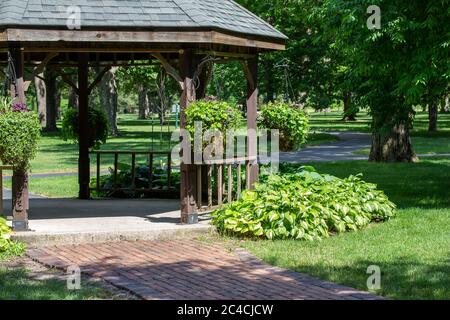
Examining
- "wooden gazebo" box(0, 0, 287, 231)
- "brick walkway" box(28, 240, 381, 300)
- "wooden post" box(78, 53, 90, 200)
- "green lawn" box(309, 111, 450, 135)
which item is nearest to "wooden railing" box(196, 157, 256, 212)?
"wooden gazebo" box(0, 0, 287, 231)

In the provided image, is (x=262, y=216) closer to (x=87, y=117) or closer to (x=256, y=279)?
(x=256, y=279)

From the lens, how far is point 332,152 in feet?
103

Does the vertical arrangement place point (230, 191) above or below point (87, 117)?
below

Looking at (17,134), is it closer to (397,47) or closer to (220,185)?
(220,185)

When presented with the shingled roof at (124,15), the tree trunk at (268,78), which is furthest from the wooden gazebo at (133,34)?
the tree trunk at (268,78)

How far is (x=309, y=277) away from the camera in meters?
8.64

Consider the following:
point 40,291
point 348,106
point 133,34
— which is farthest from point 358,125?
point 40,291

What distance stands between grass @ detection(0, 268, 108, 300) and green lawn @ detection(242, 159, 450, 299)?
8.20 feet

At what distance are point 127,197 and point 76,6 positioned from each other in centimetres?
533

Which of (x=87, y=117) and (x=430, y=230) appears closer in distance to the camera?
(x=430, y=230)

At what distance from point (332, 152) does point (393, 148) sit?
6.87 meters

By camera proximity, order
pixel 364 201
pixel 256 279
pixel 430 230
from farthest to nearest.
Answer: pixel 364 201
pixel 430 230
pixel 256 279

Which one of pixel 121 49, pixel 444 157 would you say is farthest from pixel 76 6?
pixel 444 157

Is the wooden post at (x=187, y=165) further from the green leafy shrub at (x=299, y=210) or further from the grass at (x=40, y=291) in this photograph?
the grass at (x=40, y=291)
